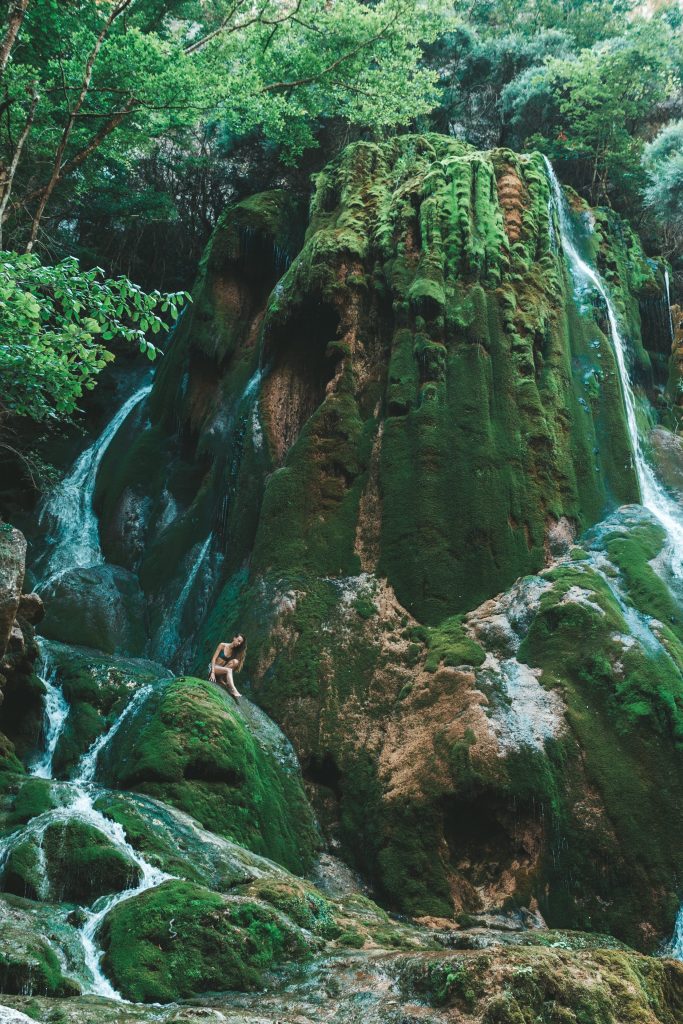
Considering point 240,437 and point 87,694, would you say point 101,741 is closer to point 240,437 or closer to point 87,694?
point 87,694

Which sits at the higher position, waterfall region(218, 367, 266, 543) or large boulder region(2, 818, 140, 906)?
waterfall region(218, 367, 266, 543)

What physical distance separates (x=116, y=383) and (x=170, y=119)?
32.8 ft

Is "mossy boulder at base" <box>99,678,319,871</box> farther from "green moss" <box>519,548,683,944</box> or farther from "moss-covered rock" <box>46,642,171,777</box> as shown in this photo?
"green moss" <box>519,548,683,944</box>

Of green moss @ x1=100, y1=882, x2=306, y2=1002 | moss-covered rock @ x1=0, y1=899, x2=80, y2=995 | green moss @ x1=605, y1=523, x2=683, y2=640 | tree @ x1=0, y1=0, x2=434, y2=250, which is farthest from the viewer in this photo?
tree @ x1=0, y1=0, x2=434, y2=250

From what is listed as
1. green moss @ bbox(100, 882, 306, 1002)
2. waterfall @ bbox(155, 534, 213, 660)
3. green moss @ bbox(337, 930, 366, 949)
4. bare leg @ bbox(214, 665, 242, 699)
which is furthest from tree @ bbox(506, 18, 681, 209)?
green moss @ bbox(100, 882, 306, 1002)

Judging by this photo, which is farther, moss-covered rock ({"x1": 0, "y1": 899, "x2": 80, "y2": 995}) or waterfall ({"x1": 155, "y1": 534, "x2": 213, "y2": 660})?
waterfall ({"x1": 155, "y1": 534, "x2": 213, "y2": 660})

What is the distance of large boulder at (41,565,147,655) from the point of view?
17594 millimetres

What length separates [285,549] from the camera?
15086 millimetres

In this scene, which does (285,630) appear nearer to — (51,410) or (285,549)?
(285,549)

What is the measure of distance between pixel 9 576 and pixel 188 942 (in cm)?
545

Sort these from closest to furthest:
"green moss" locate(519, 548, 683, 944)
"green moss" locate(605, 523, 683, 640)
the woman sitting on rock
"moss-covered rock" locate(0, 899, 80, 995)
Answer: "moss-covered rock" locate(0, 899, 80, 995) → "green moss" locate(519, 548, 683, 944) → the woman sitting on rock → "green moss" locate(605, 523, 683, 640)

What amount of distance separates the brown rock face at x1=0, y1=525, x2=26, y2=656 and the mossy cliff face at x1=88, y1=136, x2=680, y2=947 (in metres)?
4.72

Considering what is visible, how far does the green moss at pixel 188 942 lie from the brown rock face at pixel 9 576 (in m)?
4.46

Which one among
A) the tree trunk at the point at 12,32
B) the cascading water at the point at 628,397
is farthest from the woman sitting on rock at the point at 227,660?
the tree trunk at the point at 12,32
